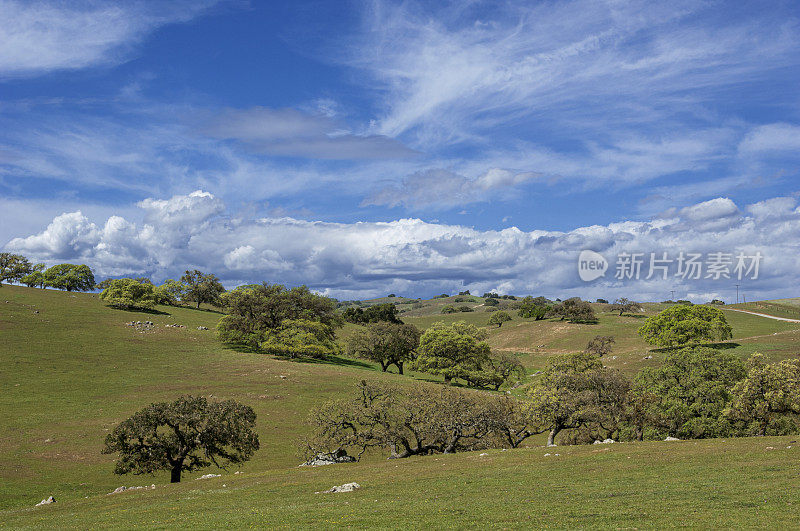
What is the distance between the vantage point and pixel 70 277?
567 feet

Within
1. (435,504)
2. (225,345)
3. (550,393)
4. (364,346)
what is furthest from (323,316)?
(435,504)

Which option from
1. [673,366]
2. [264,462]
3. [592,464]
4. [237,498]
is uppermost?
[673,366]

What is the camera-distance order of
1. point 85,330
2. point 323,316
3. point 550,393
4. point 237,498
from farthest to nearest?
point 323,316 < point 85,330 < point 550,393 < point 237,498

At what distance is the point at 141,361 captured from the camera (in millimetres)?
91188

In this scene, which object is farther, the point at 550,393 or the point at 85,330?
the point at 85,330

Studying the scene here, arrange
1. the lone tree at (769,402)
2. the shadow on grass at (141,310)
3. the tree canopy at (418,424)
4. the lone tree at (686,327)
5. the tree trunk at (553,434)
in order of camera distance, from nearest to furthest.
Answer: the lone tree at (769,402), the tree canopy at (418,424), the tree trunk at (553,434), the lone tree at (686,327), the shadow on grass at (141,310)

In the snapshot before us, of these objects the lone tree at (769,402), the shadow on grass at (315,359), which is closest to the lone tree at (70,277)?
the shadow on grass at (315,359)

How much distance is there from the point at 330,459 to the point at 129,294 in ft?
388

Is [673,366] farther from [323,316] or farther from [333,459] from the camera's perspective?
[323,316]

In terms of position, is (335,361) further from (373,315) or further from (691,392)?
(691,392)

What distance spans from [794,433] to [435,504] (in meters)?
34.5

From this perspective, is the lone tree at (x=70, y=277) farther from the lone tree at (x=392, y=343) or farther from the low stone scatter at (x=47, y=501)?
the low stone scatter at (x=47, y=501)

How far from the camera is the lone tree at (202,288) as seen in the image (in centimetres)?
17150

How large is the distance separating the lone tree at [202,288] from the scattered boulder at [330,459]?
439ft
